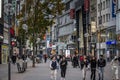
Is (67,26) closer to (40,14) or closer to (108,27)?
(108,27)

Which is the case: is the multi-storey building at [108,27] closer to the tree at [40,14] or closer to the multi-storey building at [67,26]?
the tree at [40,14]

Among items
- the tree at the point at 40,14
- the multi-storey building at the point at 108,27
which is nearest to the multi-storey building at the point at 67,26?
the multi-storey building at the point at 108,27

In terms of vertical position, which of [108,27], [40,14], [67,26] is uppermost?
[67,26]

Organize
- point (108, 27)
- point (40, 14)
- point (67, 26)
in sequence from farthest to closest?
point (67, 26)
point (108, 27)
point (40, 14)

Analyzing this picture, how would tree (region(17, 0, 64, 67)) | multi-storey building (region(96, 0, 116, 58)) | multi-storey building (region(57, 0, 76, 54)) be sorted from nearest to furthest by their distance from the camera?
tree (region(17, 0, 64, 67))
multi-storey building (region(96, 0, 116, 58))
multi-storey building (region(57, 0, 76, 54))

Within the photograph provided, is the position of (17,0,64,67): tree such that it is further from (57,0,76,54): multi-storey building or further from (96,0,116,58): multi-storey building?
(57,0,76,54): multi-storey building

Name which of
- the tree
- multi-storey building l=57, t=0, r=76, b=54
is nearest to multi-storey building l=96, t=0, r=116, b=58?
the tree

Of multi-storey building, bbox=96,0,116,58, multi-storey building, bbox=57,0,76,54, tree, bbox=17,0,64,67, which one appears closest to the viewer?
tree, bbox=17,0,64,67

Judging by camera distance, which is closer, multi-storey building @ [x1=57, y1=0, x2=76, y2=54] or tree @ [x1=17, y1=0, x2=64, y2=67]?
tree @ [x1=17, y1=0, x2=64, y2=67]

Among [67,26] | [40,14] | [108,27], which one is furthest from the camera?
[67,26]

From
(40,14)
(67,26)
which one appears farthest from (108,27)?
(67,26)

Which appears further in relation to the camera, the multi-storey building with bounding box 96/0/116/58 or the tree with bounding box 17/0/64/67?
the multi-storey building with bounding box 96/0/116/58

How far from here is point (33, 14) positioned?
192ft

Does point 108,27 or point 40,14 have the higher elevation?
point 40,14
